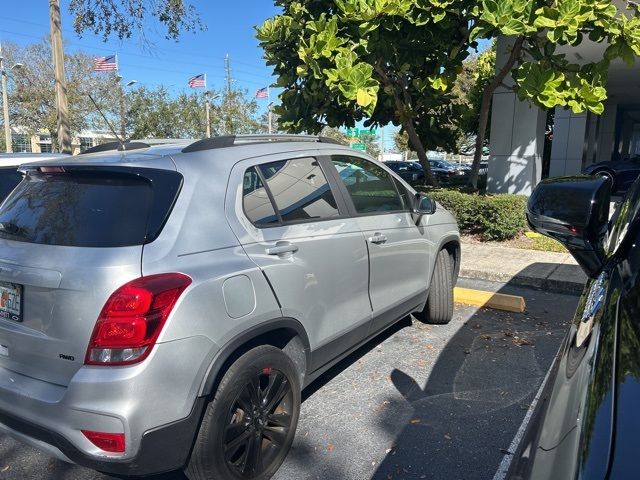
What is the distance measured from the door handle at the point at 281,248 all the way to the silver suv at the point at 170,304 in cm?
1

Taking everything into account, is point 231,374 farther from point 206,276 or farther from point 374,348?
point 374,348

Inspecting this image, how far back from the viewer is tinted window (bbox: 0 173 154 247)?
233cm

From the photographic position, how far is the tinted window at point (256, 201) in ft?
9.02

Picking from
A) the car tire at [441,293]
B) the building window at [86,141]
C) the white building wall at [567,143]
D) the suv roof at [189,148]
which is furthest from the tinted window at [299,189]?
the building window at [86,141]

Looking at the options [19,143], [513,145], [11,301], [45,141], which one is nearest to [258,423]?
[11,301]

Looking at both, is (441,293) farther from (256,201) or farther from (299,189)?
(256,201)

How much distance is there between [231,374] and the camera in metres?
2.39

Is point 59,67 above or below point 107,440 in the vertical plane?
above

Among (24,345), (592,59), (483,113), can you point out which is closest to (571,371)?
(24,345)

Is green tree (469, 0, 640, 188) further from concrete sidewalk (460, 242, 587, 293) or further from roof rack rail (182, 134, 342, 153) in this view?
roof rack rail (182, 134, 342, 153)

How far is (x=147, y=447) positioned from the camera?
215 centimetres

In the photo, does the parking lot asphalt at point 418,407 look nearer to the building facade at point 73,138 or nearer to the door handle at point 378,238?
the door handle at point 378,238

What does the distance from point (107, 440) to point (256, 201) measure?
Answer: 137 centimetres

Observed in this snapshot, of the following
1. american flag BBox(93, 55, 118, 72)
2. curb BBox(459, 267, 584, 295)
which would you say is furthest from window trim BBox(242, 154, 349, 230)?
american flag BBox(93, 55, 118, 72)
